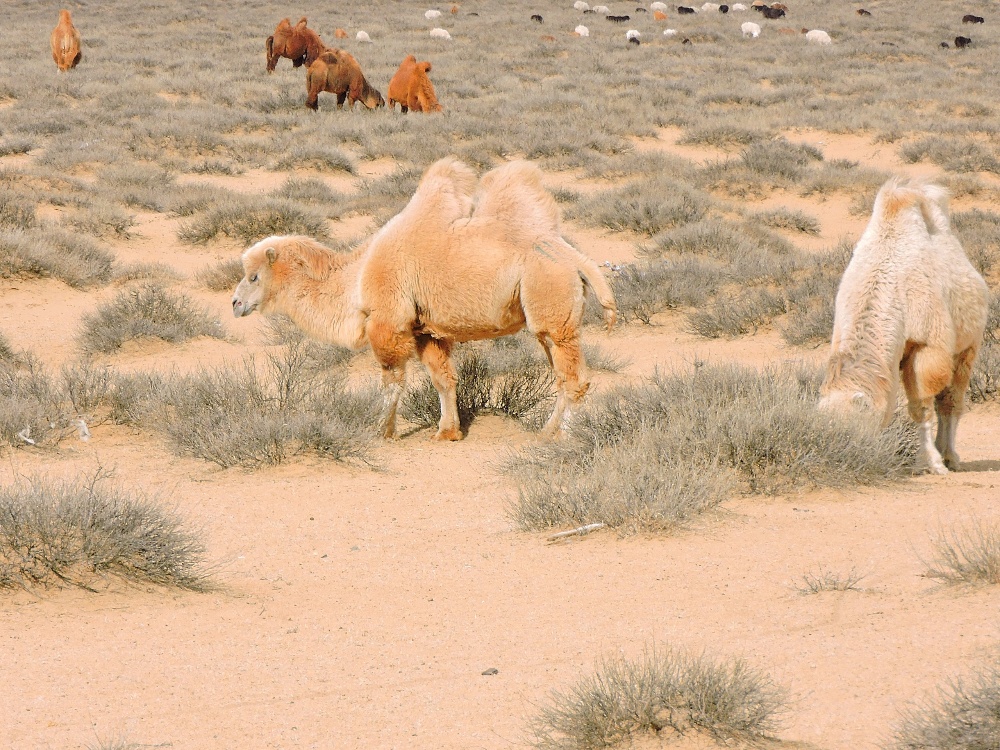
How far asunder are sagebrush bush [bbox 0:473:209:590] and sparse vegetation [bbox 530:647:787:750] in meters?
2.28

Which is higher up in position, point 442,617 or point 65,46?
point 65,46

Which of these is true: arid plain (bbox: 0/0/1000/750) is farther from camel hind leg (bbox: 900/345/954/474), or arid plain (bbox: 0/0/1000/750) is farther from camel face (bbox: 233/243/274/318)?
camel face (bbox: 233/243/274/318)

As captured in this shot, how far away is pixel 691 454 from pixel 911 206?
2.18 metres

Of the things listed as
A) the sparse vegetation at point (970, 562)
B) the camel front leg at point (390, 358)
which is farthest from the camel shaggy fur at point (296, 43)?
the sparse vegetation at point (970, 562)

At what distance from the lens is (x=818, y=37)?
149 feet

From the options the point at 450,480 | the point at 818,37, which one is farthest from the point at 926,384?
the point at 818,37

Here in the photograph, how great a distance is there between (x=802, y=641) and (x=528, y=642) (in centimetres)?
108

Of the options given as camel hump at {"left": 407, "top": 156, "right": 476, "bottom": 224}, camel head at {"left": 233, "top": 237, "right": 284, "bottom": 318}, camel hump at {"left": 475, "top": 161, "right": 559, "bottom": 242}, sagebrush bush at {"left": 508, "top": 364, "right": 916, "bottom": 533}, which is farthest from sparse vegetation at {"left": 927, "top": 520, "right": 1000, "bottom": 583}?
camel head at {"left": 233, "top": 237, "right": 284, "bottom": 318}

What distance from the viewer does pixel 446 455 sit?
857 cm

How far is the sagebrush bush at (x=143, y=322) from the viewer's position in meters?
12.4

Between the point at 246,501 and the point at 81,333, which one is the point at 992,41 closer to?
the point at 81,333

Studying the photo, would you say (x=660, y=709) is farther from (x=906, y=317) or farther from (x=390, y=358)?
(x=390, y=358)

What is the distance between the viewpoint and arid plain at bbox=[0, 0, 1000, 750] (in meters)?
4.20

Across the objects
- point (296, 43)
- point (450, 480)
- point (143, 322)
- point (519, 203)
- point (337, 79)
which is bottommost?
point (143, 322)
